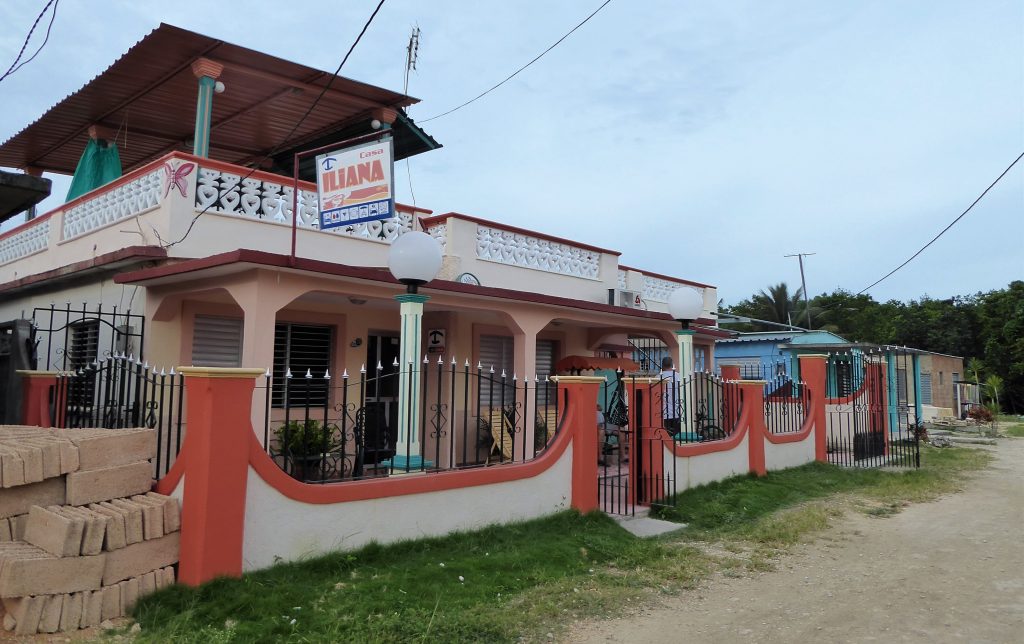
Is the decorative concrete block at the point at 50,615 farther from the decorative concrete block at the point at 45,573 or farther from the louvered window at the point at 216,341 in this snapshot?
the louvered window at the point at 216,341

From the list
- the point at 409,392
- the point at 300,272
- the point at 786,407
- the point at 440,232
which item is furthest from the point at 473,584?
the point at 786,407

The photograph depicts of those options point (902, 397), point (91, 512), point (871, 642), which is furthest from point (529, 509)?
point (902, 397)

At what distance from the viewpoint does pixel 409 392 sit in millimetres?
6344

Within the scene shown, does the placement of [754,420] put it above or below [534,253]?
below

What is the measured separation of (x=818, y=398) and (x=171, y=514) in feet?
37.5

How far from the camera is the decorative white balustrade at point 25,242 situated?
10.8 m

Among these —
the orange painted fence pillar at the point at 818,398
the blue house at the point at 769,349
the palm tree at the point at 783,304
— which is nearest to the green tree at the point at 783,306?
the palm tree at the point at 783,304

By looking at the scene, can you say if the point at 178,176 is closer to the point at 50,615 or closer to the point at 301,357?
the point at 301,357

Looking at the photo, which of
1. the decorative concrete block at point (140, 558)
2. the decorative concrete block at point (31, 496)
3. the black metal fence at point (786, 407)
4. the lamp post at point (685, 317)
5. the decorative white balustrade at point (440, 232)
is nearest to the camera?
the decorative concrete block at point (140, 558)

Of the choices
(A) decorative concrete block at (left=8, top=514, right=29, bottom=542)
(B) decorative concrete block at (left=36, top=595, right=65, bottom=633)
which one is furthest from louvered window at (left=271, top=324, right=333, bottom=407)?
(B) decorative concrete block at (left=36, top=595, right=65, bottom=633)

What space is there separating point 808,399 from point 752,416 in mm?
2801

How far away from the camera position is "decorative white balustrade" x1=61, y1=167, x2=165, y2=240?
27.2ft

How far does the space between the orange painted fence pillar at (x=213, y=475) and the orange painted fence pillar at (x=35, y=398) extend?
3548 millimetres

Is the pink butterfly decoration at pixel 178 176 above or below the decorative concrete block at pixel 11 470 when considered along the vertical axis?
above
